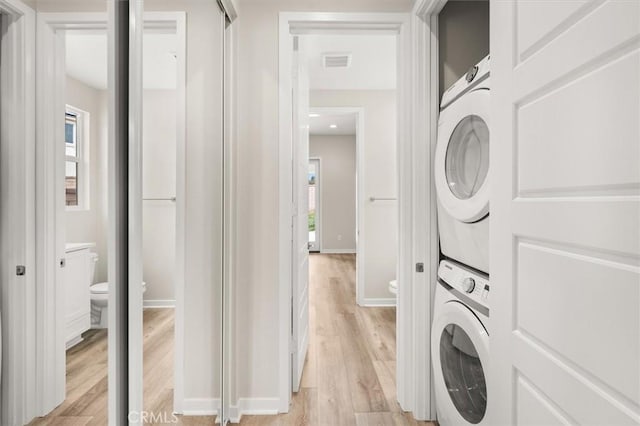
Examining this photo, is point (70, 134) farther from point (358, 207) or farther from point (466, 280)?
point (358, 207)

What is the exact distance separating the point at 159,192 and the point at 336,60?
8.96 feet

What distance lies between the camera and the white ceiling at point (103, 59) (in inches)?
26.8

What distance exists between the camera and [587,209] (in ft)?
2.33

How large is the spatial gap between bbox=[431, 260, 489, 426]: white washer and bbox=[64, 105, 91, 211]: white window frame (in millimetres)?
1289

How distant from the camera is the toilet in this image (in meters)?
0.76

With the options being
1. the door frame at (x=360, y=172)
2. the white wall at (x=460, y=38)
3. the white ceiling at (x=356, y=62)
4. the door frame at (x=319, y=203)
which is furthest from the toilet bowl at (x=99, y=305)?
the door frame at (x=319, y=203)

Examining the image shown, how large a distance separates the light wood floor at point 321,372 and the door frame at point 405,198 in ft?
0.61

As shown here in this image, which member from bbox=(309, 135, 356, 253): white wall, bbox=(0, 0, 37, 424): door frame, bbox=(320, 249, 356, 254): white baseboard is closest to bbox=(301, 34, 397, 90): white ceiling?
bbox=(0, 0, 37, 424): door frame

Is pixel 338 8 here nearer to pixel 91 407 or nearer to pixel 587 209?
pixel 587 209

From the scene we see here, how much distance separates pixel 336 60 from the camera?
3342mm

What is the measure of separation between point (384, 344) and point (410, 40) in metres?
2.37

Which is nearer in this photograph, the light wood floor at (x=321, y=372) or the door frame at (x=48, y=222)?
the door frame at (x=48, y=222)

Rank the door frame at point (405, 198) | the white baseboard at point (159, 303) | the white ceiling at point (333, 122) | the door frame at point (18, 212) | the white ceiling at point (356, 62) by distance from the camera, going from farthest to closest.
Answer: the white ceiling at point (333, 122), the white ceiling at point (356, 62), the door frame at point (405, 198), the white baseboard at point (159, 303), the door frame at point (18, 212)

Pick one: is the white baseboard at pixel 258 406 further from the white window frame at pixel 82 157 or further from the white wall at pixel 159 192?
the white window frame at pixel 82 157
